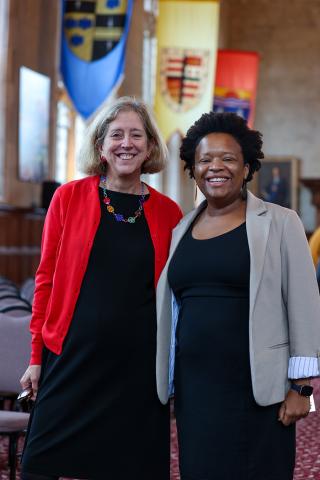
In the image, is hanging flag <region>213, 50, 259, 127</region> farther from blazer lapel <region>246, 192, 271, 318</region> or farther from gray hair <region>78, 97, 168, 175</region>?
blazer lapel <region>246, 192, 271, 318</region>

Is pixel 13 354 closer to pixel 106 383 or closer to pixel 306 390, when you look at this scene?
pixel 106 383

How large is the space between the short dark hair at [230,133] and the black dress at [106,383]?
0.47m

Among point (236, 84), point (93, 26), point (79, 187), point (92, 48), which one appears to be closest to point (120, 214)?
point (79, 187)

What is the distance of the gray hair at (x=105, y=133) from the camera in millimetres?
3709

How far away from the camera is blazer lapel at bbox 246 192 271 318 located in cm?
309

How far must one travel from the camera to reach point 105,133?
3703 mm

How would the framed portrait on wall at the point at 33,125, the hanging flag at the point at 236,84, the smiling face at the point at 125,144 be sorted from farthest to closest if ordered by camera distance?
the hanging flag at the point at 236,84 → the framed portrait on wall at the point at 33,125 → the smiling face at the point at 125,144

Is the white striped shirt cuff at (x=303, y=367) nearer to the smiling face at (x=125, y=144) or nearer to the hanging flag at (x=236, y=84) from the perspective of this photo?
the smiling face at (x=125, y=144)

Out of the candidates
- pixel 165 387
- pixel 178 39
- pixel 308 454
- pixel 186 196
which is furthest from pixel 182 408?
pixel 186 196

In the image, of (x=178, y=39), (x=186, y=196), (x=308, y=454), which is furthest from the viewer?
(x=186, y=196)

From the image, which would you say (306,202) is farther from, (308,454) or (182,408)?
(182,408)

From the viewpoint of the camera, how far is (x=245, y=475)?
3.14 m

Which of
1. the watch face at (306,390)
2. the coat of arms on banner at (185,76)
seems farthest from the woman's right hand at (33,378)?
the coat of arms on banner at (185,76)

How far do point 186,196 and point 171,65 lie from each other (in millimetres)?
8452
